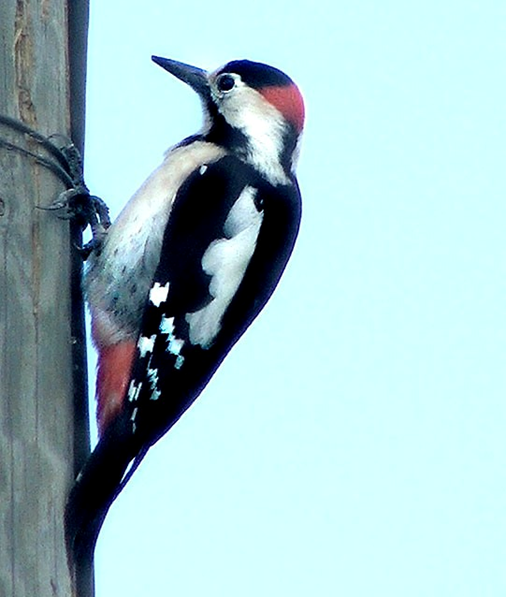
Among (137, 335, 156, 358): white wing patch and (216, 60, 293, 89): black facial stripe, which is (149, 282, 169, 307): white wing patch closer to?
(137, 335, 156, 358): white wing patch

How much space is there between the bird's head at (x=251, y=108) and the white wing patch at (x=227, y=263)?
36cm

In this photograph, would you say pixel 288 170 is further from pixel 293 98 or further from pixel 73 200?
pixel 73 200

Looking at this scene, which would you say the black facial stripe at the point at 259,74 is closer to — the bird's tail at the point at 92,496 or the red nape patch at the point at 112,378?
the red nape patch at the point at 112,378

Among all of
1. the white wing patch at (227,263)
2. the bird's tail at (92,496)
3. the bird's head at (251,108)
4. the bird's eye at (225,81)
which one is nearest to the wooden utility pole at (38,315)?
the bird's tail at (92,496)

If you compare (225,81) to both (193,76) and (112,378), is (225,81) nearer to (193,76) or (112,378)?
(193,76)

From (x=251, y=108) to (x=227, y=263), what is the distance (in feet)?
2.74

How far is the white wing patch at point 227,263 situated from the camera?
3.62m

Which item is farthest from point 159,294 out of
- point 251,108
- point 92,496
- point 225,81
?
point 225,81

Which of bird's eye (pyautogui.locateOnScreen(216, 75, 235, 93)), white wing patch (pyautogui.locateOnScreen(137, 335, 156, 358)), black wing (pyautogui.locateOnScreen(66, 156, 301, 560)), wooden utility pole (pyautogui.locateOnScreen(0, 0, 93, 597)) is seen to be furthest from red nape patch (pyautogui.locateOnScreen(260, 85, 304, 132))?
white wing patch (pyautogui.locateOnScreen(137, 335, 156, 358))

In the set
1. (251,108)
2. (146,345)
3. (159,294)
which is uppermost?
(251,108)

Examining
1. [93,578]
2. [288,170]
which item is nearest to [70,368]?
[93,578]

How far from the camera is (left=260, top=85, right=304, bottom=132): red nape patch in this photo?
4.36 meters

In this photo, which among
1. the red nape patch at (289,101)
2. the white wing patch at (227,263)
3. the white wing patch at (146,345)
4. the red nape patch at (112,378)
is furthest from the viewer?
the red nape patch at (289,101)

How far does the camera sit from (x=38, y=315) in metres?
3.00
